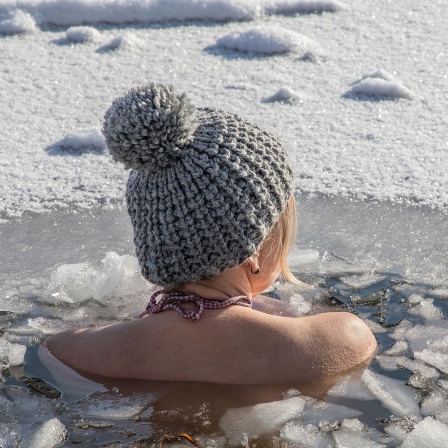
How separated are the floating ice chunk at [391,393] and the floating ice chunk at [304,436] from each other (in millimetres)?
202

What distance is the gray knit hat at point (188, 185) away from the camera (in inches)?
80.3

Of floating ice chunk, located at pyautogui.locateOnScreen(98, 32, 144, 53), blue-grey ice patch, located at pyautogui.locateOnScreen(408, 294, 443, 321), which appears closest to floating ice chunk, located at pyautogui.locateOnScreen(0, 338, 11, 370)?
blue-grey ice patch, located at pyautogui.locateOnScreen(408, 294, 443, 321)

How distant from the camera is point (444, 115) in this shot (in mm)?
3752

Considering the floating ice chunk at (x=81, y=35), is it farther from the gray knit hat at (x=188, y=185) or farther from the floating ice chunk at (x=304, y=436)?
the floating ice chunk at (x=304, y=436)

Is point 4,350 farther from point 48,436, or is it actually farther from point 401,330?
point 401,330

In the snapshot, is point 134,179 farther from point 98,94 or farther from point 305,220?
point 98,94

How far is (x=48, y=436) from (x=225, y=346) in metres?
0.47

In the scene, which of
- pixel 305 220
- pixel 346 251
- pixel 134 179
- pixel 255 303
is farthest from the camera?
pixel 305 220

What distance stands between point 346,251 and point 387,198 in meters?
0.40

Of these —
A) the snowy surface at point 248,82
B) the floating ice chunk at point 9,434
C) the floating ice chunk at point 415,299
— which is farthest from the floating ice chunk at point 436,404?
the snowy surface at point 248,82

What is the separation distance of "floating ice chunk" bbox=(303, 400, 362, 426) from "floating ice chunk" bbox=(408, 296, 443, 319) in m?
0.52

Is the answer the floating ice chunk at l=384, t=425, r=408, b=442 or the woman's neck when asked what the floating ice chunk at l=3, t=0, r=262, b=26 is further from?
the floating ice chunk at l=384, t=425, r=408, b=442

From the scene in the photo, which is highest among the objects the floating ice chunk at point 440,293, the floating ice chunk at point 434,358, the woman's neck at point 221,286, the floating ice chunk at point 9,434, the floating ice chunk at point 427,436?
the woman's neck at point 221,286

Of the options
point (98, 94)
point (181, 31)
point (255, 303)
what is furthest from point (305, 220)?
point (181, 31)
